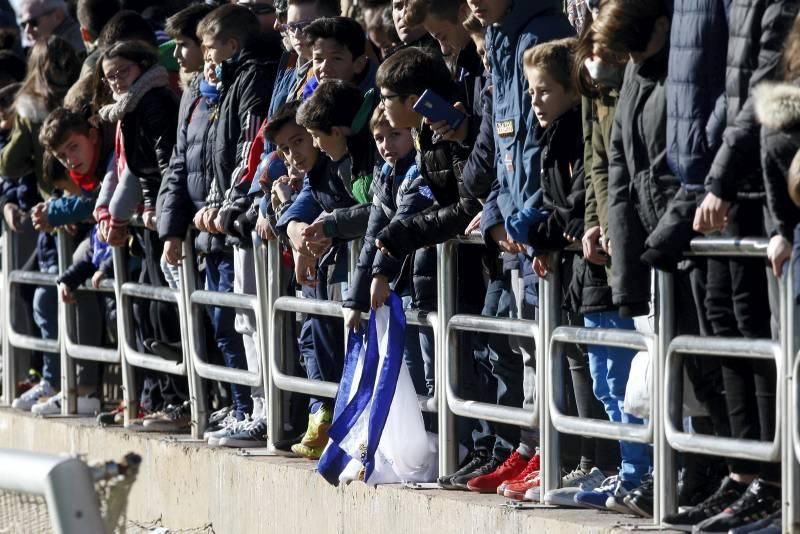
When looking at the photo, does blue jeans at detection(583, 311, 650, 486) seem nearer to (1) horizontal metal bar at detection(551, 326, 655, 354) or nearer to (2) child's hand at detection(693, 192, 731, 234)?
(1) horizontal metal bar at detection(551, 326, 655, 354)

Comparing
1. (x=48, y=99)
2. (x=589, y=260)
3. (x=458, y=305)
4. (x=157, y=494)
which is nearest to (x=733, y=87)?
(x=589, y=260)

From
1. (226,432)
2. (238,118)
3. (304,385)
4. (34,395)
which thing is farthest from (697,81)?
(34,395)

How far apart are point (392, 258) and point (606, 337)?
1420mm

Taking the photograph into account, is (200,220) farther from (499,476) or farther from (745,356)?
(745,356)

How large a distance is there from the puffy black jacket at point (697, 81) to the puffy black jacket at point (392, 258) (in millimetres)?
1840

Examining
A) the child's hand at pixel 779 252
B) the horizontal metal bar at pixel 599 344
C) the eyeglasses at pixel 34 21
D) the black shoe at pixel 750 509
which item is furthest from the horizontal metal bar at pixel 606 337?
the eyeglasses at pixel 34 21

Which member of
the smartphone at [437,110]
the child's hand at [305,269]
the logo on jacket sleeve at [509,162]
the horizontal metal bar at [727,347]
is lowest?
the horizontal metal bar at [727,347]

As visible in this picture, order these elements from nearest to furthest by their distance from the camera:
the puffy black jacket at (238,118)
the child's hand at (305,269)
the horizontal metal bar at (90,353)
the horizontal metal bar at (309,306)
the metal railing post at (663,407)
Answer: the metal railing post at (663,407) < the horizontal metal bar at (309,306) < the child's hand at (305,269) < the puffy black jacket at (238,118) < the horizontal metal bar at (90,353)

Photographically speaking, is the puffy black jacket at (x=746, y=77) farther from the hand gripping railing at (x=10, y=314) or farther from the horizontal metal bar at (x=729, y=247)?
the hand gripping railing at (x=10, y=314)

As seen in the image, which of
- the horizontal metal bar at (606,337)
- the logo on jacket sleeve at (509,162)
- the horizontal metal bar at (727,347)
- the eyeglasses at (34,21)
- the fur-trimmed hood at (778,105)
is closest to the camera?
the fur-trimmed hood at (778,105)

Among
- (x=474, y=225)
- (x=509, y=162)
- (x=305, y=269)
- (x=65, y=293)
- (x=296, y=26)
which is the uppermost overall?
(x=296, y=26)

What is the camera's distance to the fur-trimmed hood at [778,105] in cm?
591

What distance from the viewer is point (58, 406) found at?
12062mm

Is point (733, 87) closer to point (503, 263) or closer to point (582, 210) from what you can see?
point (582, 210)
